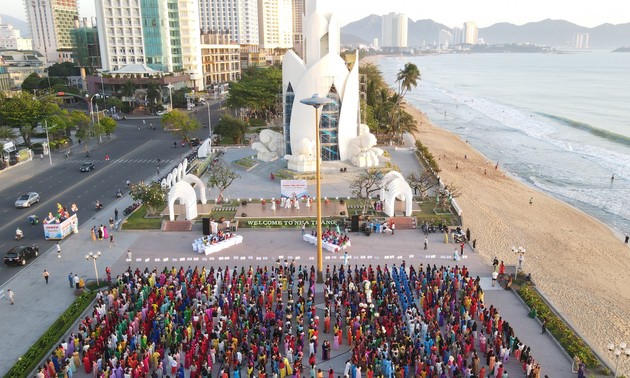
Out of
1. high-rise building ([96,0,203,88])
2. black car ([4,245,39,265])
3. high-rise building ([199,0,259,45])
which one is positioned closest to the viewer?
black car ([4,245,39,265])

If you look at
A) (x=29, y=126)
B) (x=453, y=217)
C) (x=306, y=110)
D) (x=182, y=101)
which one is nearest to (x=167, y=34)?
(x=182, y=101)

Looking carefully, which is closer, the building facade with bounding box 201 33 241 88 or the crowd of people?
the crowd of people

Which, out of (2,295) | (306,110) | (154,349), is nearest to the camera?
(154,349)

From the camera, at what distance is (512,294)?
78.1 ft

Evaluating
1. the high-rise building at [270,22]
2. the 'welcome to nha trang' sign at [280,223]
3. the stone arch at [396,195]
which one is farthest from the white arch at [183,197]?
the high-rise building at [270,22]

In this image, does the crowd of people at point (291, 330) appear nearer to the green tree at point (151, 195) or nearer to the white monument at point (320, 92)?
the green tree at point (151, 195)

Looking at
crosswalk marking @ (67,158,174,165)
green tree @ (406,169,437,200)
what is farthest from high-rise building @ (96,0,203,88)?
green tree @ (406,169,437,200)

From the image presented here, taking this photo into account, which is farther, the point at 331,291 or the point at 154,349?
the point at 331,291

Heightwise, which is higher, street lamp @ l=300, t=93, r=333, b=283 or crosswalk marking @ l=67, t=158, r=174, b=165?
street lamp @ l=300, t=93, r=333, b=283

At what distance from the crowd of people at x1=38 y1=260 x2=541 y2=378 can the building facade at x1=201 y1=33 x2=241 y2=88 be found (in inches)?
4022

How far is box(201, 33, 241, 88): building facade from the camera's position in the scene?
391ft

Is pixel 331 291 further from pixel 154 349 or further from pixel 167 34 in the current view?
pixel 167 34

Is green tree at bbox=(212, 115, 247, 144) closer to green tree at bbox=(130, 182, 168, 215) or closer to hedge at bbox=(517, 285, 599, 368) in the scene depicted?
green tree at bbox=(130, 182, 168, 215)

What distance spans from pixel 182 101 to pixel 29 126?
36889 mm
